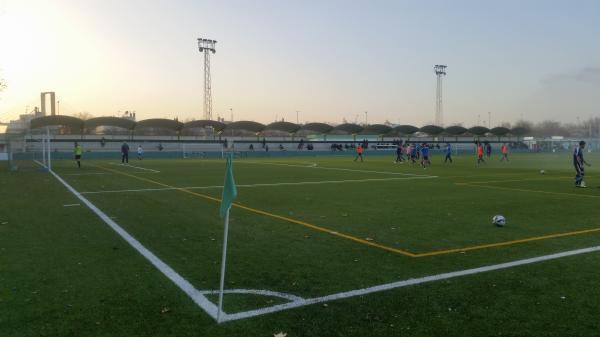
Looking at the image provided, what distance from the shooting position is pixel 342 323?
4332 millimetres

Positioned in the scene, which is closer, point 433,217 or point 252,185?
point 433,217

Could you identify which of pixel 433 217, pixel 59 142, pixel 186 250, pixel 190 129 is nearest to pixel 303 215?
pixel 433 217

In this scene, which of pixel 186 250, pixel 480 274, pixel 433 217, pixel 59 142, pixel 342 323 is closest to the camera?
pixel 342 323

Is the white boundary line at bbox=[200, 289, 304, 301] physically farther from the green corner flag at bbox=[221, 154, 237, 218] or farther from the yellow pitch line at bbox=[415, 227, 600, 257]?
the yellow pitch line at bbox=[415, 227, 600, 257]

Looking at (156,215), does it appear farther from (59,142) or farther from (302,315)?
(59,142)

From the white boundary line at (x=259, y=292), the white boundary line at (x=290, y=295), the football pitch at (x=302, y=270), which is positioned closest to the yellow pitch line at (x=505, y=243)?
the football pitch at (x=302, y=270)

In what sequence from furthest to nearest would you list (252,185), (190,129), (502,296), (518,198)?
(190,129), (252,185), (518,198), (502,296)

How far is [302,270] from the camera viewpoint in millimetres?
6074

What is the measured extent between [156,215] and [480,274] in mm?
7509

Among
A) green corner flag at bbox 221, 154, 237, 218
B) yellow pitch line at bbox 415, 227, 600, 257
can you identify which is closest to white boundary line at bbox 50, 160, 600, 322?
yellow pitch line at bbox 415, 227, 600, 257

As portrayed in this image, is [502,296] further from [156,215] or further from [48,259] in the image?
[156,215]

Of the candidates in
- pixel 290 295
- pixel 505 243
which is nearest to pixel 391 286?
pixel 290 295

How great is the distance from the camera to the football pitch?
4352mm

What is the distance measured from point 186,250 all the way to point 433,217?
5.80 metres
